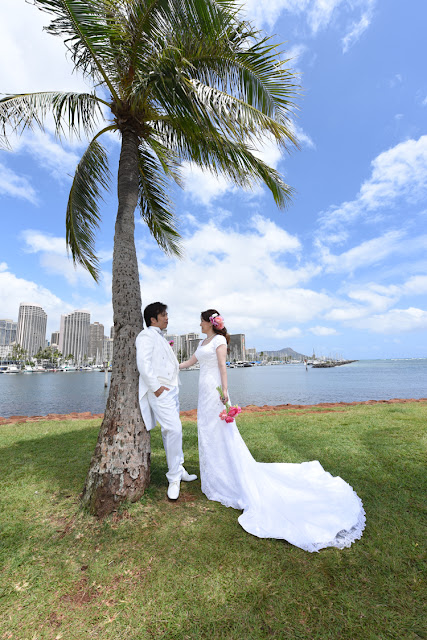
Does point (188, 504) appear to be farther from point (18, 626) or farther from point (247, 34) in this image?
point (247, 34)

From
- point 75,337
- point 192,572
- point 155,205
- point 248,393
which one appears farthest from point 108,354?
point 192,572

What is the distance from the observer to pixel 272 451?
607 cm

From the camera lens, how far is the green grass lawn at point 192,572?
85.2 inches

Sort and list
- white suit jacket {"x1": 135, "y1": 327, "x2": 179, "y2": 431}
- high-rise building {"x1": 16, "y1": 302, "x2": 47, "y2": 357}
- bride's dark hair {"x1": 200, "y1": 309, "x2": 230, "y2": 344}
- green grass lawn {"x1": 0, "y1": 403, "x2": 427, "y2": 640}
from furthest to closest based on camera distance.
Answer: high-rise building {"x1": 16, "y1": 302, "x2": 47, "y2": 357} → bride's dark hair {"x1": 200, "y1": 309, "x2": 230, "y2": 344} → white suit jacket {"x1": 135, "y1": 327, "x2": 179, "y2": 431} → green grass lawn {"x1": 0, "y1": 403, "x2": 427, "y2": 640}

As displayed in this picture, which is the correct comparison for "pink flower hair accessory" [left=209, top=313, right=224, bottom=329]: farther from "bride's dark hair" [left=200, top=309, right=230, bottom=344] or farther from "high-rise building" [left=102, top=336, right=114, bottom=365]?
"high-rise building" [left=102, top=336, right=114, bottom=365]

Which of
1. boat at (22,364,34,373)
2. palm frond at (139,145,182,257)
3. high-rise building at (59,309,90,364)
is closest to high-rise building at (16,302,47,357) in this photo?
high-rise building at (59,309,90,364)

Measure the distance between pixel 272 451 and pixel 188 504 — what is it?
2733mm

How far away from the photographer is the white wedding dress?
3.17m

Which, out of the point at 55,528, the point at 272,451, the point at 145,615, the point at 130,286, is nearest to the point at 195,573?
the point at 145,615

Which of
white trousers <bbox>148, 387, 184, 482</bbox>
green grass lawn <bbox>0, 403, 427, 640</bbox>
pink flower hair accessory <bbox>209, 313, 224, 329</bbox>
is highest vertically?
pink flower hair accessory <bbox>209, 313, 224, 329</bbox>

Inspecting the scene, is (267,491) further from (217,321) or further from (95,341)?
(95,341)

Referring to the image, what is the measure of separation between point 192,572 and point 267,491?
1.43 metres

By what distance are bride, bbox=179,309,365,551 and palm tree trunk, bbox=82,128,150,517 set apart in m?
0.83

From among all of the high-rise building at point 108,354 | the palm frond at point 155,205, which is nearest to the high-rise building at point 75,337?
the high-rise building at point 108,354
